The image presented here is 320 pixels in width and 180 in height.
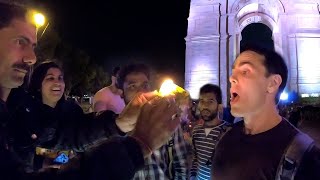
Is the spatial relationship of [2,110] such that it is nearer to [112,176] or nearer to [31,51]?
[31,51]

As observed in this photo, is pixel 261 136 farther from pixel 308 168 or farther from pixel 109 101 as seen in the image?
pixel 109 101

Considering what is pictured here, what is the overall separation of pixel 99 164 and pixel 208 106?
13.7ft

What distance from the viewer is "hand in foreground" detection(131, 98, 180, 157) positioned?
1563mm

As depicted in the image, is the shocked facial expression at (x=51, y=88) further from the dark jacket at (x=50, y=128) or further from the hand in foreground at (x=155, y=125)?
the hand in foreground at (x=155, y=125)

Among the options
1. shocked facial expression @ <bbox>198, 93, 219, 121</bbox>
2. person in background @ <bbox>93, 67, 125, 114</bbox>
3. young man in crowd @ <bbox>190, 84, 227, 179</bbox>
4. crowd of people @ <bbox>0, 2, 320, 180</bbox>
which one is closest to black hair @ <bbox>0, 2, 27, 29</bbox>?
crowd of people @ <bbox>0, 2, 320, 180</bbox>

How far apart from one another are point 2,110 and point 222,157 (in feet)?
5.05

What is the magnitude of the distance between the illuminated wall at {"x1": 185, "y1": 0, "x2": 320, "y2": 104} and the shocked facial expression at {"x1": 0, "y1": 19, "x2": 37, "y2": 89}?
29.9 meters

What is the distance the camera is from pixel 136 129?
1.60 metres

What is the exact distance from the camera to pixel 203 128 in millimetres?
5352

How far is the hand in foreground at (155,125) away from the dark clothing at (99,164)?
0.05 metres

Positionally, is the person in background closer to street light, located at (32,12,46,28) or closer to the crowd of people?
the crowd of people

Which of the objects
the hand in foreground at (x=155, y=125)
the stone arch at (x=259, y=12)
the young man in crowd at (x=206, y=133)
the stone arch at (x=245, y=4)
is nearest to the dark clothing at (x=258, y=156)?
the hand in foreground at (x=155, y=125)

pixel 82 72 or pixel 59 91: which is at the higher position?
pixel 82 72

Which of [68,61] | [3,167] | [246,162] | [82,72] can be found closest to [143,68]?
[246,162]
